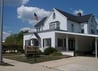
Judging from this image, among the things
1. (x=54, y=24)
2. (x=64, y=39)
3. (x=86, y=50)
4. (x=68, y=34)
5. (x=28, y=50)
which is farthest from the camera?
(x=54, y=24)

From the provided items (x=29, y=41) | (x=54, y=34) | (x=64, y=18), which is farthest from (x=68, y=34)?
(x=29, y=41)

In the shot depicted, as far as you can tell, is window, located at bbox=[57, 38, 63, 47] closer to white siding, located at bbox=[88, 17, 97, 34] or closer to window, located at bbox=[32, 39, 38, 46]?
window, located at bbox=[32, 39, 38, 46]

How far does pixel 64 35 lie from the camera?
33.9 meters

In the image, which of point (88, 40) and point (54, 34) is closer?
point (54, 34)

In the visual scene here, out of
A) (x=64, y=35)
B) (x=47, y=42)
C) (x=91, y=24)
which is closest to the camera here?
(x=64, y=35)

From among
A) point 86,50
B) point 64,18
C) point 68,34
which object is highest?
point 64,18

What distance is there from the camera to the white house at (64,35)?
33.1m

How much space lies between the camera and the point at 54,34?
33.0 metres

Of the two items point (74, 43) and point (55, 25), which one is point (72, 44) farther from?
point (55, 25)

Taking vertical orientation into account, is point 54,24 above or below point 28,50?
above

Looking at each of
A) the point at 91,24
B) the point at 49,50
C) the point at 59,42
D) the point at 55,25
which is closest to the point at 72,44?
the point at 59,42

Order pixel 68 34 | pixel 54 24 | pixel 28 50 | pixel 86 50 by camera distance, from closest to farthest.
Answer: pixel 28 50 → pixel 68 34 → pixel 86 50 → pixel 54 24

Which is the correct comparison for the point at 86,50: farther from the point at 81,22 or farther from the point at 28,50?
the point at 28,50

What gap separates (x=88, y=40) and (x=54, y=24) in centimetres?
671
